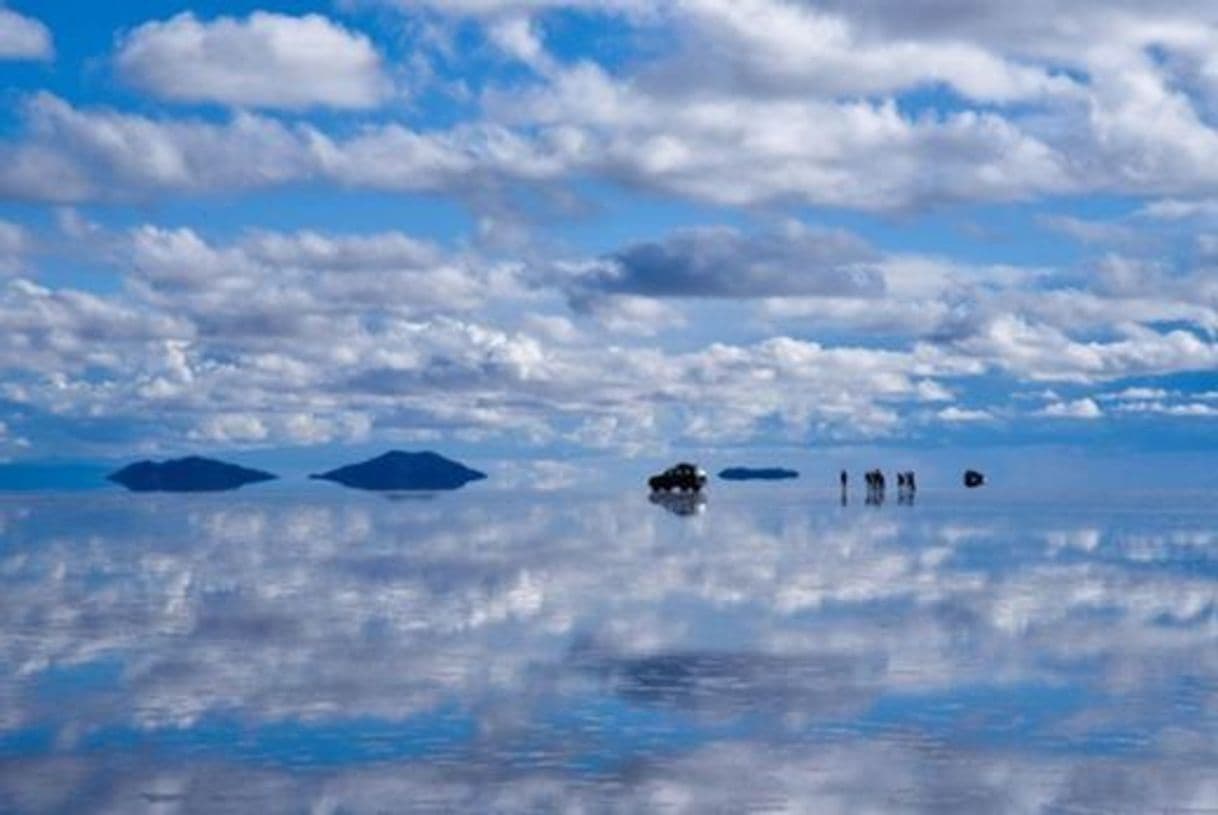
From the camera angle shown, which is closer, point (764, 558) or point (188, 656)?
point (188, 656)

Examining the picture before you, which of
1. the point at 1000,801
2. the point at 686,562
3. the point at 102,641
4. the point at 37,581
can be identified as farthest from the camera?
the point at 686,562

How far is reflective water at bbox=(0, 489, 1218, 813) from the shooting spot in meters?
20.1

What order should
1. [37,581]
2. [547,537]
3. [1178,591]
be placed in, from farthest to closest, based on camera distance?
1. [547,537]
2. [37,581]
3. [1178,591]

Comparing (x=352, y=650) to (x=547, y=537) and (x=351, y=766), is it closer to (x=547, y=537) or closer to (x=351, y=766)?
(x=351, y=766)

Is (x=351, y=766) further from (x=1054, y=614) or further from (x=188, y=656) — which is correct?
(x=1054, y=614)

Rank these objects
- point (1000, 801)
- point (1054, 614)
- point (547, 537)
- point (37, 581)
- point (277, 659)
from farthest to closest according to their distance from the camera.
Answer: point (547, 537), point (37, 581), point (1054, 614), point (277, 659), point (1000, 801)

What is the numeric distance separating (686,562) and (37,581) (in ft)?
71.6

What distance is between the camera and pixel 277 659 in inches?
1265

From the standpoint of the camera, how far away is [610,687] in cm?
2817

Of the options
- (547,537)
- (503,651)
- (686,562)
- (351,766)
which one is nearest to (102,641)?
(503,651)

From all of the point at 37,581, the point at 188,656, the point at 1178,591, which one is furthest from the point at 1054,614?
the point at 37,581

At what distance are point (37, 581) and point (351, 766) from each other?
34309mm

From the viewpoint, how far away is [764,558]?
63.5m

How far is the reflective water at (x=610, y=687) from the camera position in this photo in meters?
20.1
